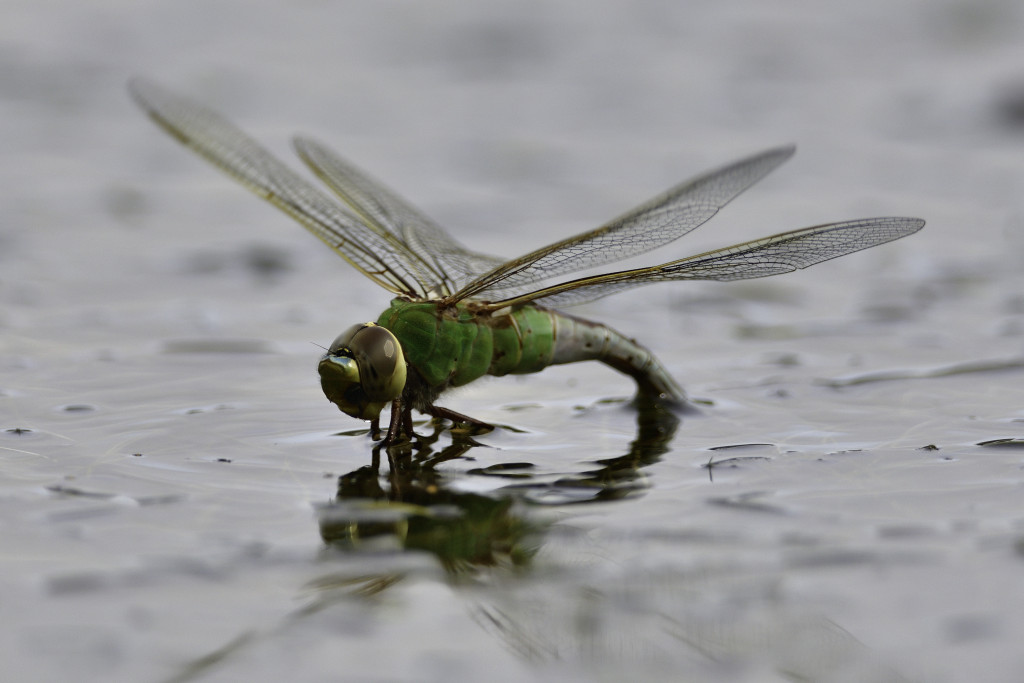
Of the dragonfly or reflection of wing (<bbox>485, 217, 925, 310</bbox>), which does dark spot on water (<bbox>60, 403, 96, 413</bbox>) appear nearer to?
the dragonfly

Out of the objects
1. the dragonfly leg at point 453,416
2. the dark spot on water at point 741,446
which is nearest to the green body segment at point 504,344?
the dragonfly leg at point 453,416

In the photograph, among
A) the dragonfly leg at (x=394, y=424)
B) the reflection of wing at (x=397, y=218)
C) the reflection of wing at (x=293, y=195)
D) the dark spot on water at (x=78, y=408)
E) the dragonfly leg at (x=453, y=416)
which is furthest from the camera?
the reflection of wing at (x=397, y=218)

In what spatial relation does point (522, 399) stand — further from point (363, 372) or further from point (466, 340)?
point (363, 372)

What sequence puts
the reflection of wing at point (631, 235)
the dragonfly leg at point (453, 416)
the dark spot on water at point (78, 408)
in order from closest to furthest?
the dragonfly leg at point (453, 416) → the dark spot on water at point (78, 408) → the reflection of wing at point (631, 235)

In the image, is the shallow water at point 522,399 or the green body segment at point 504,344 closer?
the shallow water at point 522,399

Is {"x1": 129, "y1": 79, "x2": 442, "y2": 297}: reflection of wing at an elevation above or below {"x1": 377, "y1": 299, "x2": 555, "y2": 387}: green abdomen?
above

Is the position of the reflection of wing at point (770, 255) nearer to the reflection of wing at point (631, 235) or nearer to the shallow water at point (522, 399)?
the reflection of wing at point (631, 235)

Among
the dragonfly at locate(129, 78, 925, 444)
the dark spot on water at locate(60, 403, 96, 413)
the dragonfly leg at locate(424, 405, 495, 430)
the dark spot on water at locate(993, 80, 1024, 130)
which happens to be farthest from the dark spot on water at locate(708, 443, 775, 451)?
the dark spot on water at locate(993, 80, 1024, 130)

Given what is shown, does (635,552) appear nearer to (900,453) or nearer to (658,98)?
(900,453)
